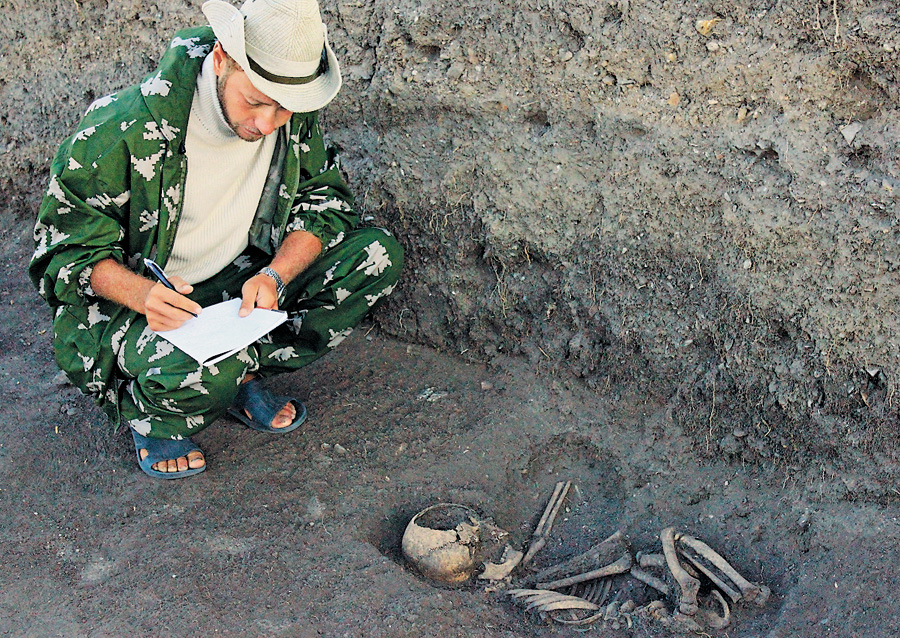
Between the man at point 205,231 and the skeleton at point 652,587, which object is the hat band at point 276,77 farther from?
the skeleton at point 652,587

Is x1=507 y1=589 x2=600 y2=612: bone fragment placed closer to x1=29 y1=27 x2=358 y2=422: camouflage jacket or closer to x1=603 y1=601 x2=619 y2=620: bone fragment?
x1=603 y1=601 x2=619 y2=620: bone fragment

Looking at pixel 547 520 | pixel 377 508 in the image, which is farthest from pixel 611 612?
pixel 377 508

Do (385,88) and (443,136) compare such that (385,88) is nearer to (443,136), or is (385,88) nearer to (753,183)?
(443,136)

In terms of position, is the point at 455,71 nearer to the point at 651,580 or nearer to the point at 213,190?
the point at 213,190

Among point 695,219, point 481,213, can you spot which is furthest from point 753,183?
A: point 481,213

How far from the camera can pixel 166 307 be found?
113 inches

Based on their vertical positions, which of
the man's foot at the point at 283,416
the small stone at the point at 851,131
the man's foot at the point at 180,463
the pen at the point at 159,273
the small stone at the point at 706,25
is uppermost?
the small stone at the point at 706,25

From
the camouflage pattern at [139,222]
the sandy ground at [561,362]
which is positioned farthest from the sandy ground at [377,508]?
the camouflage pattern at [139,222]

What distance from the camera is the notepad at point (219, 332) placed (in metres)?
2.87

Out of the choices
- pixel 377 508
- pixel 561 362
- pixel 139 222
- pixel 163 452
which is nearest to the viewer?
pixel 139 222

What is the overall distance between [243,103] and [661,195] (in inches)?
58.5

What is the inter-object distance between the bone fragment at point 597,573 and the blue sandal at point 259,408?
1224 mm

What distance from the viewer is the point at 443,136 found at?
3570 mm

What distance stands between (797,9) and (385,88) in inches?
63.6
